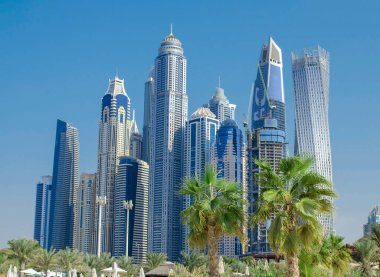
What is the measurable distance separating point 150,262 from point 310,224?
65419 mm

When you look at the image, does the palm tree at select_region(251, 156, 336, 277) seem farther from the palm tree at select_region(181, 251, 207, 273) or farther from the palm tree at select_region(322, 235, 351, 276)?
the palm tree at select_region(181, 251, 207, 273)

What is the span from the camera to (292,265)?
61.8 feet

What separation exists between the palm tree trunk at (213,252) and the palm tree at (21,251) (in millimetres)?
43949

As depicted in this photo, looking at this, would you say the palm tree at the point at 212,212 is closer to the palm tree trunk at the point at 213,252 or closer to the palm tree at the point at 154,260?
the palm tree trunk at the point at 213,252

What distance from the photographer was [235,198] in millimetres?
22234

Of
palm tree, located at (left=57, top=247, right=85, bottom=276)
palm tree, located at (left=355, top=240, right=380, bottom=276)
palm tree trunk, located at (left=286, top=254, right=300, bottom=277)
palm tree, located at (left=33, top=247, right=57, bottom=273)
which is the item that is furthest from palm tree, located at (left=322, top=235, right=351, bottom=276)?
palm tree, located at (left=33, top=247, right=57, bottom=273)

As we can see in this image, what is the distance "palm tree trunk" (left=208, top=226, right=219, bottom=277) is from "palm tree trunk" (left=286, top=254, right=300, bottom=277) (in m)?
3.54

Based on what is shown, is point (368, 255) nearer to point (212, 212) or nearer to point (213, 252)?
point (213, 252)

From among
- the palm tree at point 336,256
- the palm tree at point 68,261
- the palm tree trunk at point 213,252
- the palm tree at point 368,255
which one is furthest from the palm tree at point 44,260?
the palm tree trunk at point 213,252

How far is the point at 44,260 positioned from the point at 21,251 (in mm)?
2667

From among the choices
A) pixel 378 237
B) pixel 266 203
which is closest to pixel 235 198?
pixel 266 203

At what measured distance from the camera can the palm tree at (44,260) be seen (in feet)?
202

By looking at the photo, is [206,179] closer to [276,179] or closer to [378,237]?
[276,179]

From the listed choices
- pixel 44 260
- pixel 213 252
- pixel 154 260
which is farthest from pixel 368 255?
pixel 154 260
